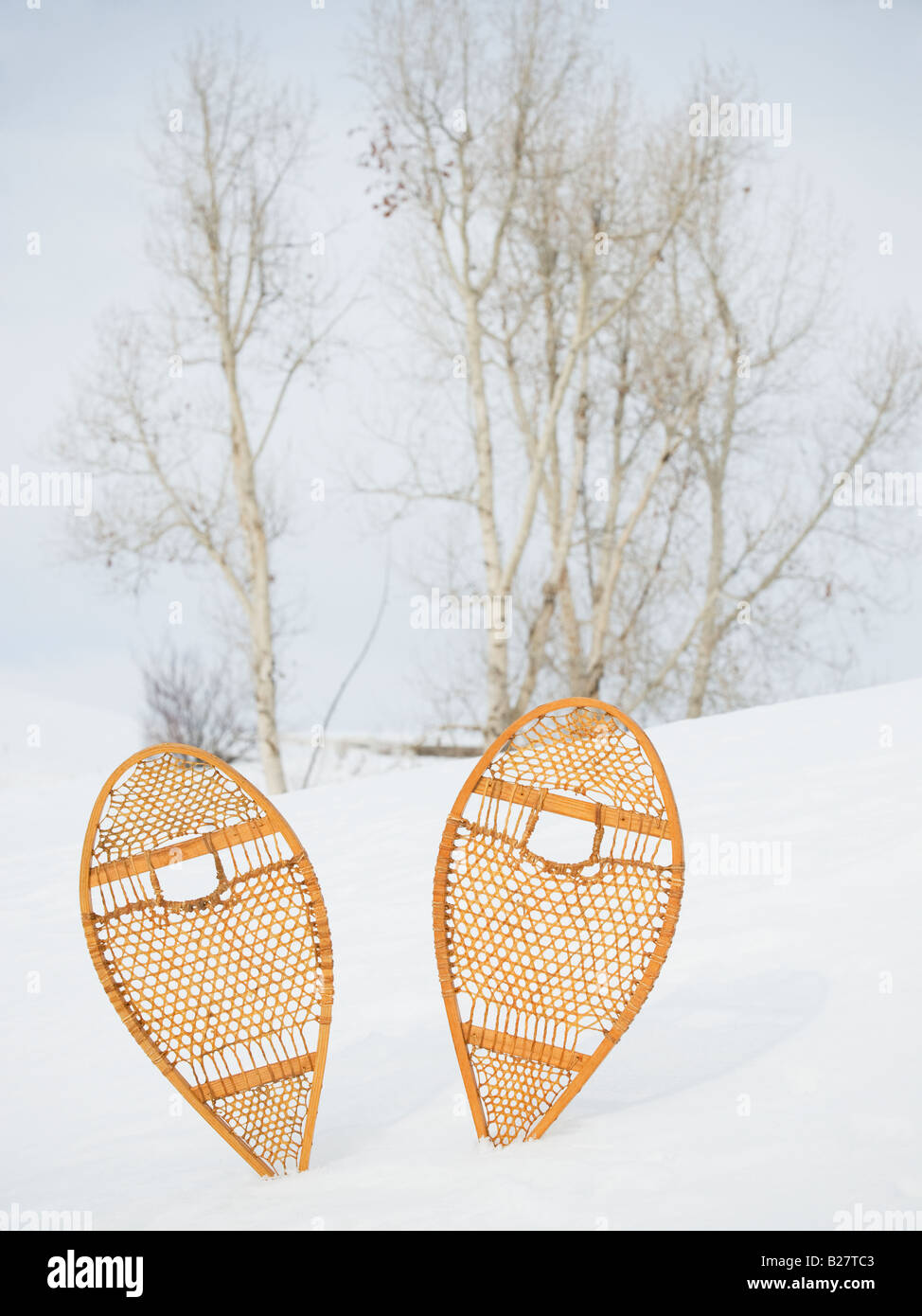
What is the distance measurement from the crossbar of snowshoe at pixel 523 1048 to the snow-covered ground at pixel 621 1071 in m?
0.12

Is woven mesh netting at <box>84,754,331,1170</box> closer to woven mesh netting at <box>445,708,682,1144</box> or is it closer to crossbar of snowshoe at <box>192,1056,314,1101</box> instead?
crossbar of snowshoe at <box>192,1056,314,1101</box>

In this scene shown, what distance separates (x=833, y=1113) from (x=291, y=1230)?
0.99 metres

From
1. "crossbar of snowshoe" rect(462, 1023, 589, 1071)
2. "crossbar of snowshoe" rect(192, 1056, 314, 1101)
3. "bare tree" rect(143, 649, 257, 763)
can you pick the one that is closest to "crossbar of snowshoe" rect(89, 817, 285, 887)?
"crossbar of snowshoe" rect(192, 1056, 314, 1101)

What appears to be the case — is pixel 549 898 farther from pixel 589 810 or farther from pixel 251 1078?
pixel 251 1078

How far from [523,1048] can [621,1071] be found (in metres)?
0.33

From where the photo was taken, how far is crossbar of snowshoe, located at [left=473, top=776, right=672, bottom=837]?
2268 millimetres

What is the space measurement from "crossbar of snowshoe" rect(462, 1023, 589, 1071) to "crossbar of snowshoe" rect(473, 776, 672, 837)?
444mm

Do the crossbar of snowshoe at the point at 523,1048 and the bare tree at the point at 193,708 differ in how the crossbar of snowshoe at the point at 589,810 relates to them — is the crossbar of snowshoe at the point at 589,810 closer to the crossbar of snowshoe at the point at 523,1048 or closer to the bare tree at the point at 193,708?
the crossbar of snowshoe at the point at 523,1048

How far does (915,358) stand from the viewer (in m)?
10.2

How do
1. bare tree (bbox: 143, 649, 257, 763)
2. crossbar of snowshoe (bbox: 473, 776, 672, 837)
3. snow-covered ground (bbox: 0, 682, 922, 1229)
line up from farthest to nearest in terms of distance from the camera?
bare tree (bbox: 143, 649, 257, 763)
crossbar of snowshoe (bbox: 473, 776, 672, 837)
snow-covered ground (bbox: 0, 682, 922, 1229)

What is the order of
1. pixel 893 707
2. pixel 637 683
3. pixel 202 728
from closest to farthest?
pixel 893 707 < pixel 637 683 < pixel 202 728

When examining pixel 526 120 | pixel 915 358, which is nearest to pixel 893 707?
pixel 526 120

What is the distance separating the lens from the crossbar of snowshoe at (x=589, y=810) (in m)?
2.27
